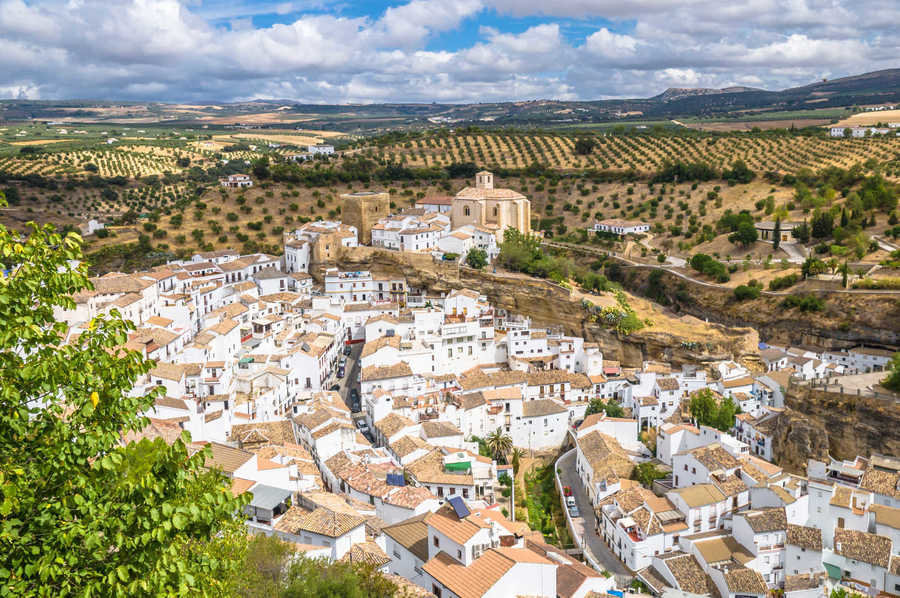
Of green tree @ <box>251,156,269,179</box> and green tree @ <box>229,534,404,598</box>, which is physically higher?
green tree @ <box>251,156,269,179</box>

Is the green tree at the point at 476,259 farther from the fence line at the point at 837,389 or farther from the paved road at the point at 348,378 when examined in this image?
the fence line at the point at 837,389

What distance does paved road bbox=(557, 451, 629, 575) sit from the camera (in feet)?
74.8

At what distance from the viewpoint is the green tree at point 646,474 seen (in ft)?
88.2

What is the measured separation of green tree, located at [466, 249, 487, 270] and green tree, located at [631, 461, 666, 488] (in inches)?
A: 698

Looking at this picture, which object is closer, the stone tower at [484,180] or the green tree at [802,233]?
the green tree at [802,233]

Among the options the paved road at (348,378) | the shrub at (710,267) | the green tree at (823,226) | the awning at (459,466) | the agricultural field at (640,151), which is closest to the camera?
the awning at (459,466)

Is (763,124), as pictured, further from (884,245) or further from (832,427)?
(832,427)

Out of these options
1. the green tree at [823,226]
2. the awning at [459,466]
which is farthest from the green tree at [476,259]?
the green tree at [823,226]

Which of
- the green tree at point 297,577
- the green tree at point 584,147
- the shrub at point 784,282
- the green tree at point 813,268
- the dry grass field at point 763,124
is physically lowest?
the shrub at point 784,282

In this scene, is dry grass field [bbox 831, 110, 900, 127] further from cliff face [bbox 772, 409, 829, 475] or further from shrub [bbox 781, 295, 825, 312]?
cliff face [bbox 772, 409, 829, 475]

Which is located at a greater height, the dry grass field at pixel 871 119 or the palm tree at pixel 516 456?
the dry grass field at pixel 871 119

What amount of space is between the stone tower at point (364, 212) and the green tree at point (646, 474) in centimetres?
2712

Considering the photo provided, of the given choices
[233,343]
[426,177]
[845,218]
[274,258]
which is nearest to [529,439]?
[233,343]

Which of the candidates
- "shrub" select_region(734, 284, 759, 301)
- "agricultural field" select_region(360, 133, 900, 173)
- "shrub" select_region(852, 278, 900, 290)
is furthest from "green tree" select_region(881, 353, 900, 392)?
"agricultural field" select_region(360, 133, 900, 173)
